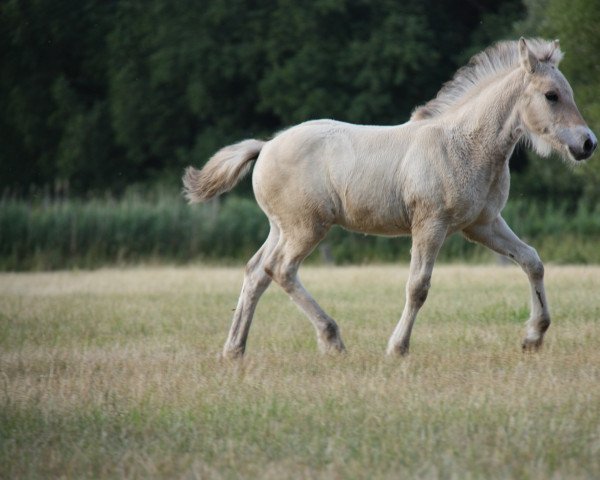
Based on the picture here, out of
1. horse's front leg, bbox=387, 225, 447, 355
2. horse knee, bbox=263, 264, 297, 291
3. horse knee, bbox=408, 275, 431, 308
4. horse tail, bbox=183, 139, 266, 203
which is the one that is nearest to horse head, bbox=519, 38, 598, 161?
horse's front leg, bbox=387, 225, 447, 355

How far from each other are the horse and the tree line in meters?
20.0

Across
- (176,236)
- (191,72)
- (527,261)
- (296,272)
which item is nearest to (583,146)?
(527,261)

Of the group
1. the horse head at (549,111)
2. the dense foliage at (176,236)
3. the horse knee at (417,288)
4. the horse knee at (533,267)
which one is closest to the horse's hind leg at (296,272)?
the horse knee at (417,288)

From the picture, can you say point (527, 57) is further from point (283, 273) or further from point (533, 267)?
point (283, 273)

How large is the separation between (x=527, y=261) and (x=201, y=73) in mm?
27862

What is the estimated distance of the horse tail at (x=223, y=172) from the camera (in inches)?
368

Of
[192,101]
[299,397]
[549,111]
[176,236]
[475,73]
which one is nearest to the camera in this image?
[299,397]

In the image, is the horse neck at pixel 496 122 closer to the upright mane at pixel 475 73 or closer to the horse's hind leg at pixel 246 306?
the upright mane at pixel 475 73

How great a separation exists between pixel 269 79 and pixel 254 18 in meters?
2.91

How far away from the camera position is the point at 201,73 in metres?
35.6

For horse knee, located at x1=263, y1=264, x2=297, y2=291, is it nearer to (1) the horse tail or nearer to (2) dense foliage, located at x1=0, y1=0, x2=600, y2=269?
(1) the horse tail

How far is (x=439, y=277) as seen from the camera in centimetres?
1748

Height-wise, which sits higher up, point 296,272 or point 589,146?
point 589,146

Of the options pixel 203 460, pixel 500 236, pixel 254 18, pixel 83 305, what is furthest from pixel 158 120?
pixel 203 460
